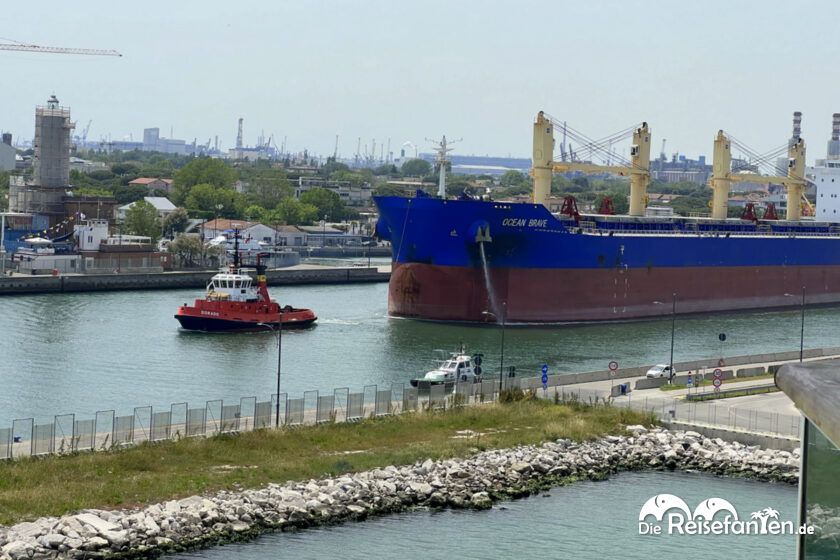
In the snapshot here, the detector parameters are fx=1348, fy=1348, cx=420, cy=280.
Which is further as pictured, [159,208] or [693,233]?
[159,208]

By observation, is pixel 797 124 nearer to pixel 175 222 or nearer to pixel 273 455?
pixel 175 222

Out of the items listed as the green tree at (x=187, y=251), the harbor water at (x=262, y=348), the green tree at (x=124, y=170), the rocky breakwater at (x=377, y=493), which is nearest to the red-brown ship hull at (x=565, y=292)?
the harbor water at (x=262, y=348)

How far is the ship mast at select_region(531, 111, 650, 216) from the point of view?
43656 millimetres

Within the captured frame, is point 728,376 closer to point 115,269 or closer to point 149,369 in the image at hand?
point 149,369

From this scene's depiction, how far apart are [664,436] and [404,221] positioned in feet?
58.6

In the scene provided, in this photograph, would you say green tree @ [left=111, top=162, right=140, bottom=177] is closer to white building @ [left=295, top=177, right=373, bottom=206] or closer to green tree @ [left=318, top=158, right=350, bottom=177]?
white building @ [left=295, top=177, right=373, bottom=206]

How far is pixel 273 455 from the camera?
56.0 ft

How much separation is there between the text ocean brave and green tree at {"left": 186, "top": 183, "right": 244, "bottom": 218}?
43.2 m

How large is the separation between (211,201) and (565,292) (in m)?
44.6

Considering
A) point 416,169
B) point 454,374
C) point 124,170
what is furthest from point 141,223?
point 416,169

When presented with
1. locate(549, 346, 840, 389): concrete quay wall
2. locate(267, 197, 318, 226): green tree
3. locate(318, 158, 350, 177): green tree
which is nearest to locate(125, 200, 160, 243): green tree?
locate(267, 197, 318, 226): green tree

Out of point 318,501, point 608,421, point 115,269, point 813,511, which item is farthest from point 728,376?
point 115,269

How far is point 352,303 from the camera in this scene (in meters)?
43.0

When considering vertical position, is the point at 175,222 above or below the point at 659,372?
above
